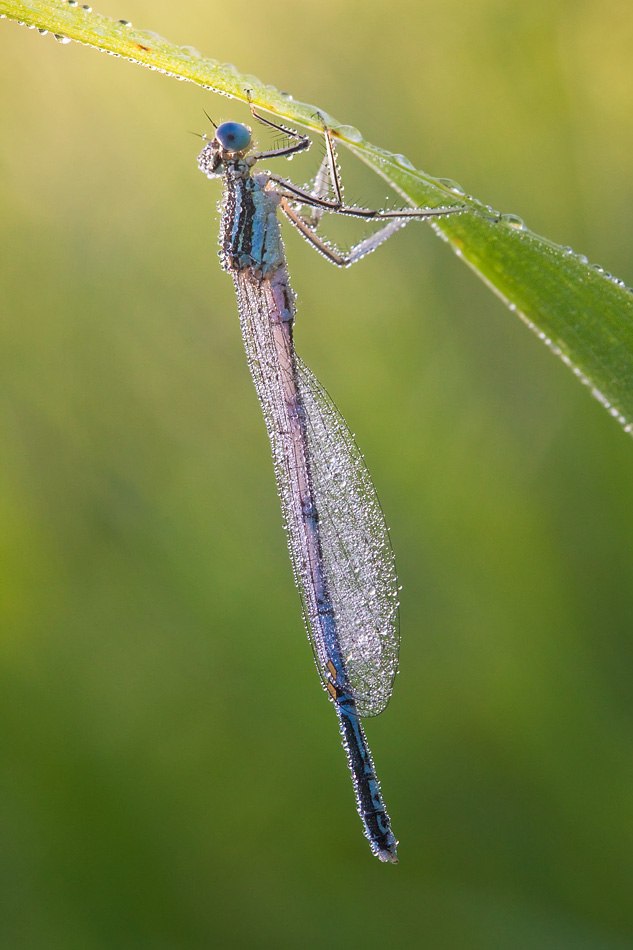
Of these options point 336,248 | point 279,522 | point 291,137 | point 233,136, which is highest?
point 233,136

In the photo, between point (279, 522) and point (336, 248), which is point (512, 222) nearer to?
point (336, 248)

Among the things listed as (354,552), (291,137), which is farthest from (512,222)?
(354,552)

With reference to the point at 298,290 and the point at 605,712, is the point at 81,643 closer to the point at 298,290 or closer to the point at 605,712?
the point at 298,290

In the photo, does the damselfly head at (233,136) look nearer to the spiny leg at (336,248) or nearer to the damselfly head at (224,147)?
the damselfly head at (224,147)

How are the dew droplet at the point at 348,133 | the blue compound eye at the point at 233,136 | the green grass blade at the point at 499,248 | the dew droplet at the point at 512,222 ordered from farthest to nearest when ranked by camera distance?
the blue compound eye at the point at 233,136, the dew droplet at the point at 348,133, the dew droplet at the point at 512,222, the green grass blade at the point at 499,248

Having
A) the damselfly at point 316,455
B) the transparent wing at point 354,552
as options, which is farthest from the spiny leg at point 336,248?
the transparent wing at point 354,552

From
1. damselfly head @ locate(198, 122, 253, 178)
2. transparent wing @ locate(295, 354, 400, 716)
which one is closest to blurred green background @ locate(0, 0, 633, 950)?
transparent wing @ locate(295, 354, 400, 716)
